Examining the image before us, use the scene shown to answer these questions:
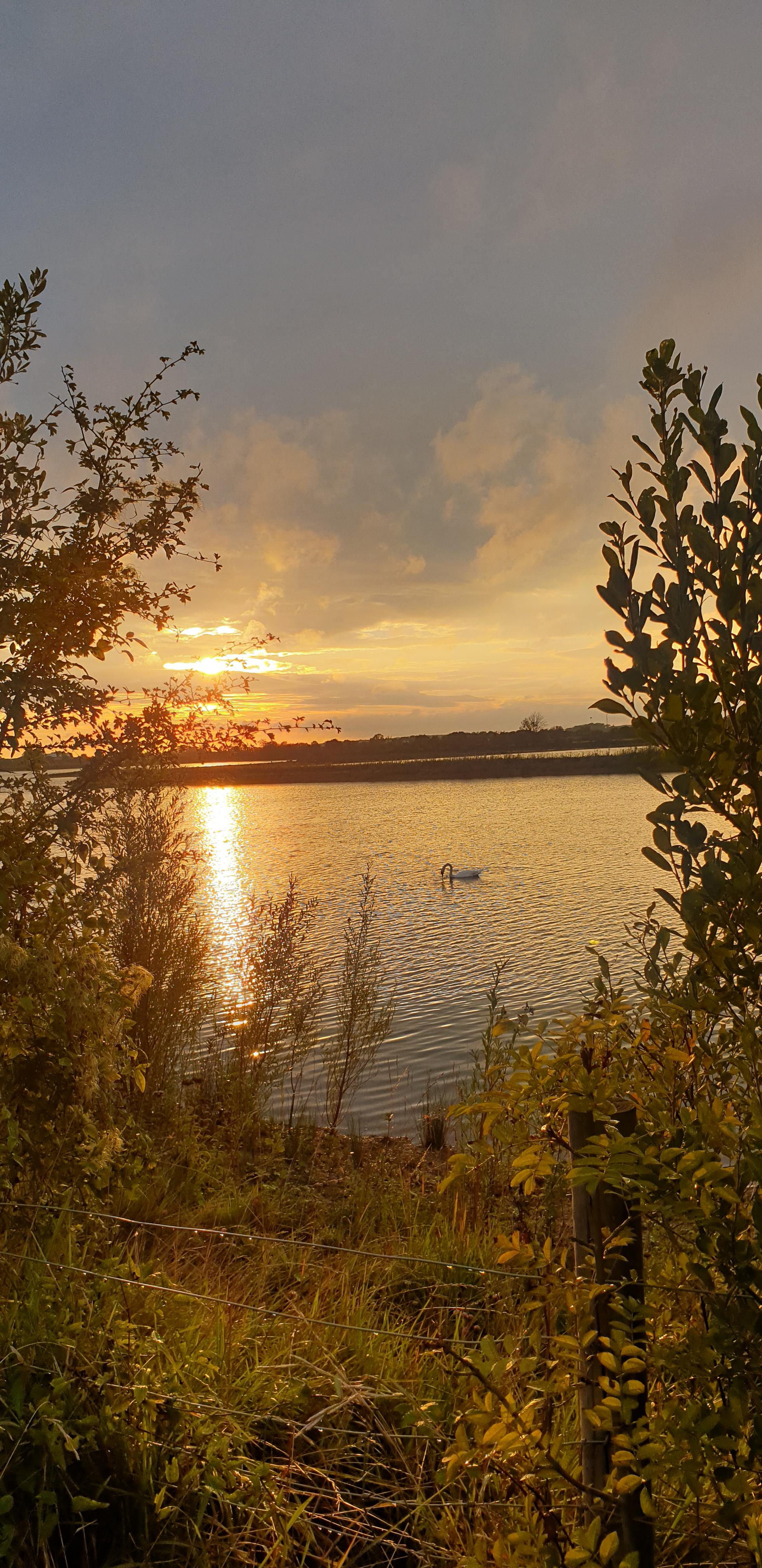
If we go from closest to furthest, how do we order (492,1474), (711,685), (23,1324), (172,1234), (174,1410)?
1. (711,685)
2. (492,1474)
3. (174,1410)
4. (23,1324)
5. (172,1234)

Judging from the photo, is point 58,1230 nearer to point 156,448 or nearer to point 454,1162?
point 454,1162

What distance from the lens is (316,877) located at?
943 inches

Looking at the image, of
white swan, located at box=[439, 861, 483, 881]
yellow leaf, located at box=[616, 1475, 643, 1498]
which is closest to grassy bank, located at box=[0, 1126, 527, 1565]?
yellow leaf, located at box=[616, 1475, 643, 1498]

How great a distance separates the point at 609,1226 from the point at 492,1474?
1027 mm

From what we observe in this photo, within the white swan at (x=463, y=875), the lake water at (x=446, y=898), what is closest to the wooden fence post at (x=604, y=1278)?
the lake water at (x=446, y=898)

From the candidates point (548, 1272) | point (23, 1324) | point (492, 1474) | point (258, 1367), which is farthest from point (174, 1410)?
point (548, 1272)

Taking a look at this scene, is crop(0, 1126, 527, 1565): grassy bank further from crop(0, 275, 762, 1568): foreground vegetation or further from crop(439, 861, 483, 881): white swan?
crop(439, 861, 483, 881): white swan

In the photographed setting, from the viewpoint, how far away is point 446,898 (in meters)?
20.9

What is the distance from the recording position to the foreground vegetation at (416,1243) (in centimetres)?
146

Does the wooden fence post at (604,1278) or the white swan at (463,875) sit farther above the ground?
the wooden fence post at (604,1278)

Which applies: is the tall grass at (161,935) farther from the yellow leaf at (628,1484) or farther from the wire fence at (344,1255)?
the yellow leaf at (628,1484)

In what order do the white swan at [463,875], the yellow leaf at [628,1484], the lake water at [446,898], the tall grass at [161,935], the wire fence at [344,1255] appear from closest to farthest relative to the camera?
the yellow leaf at [628,1484], the wire fence at [344,1255], the tall grass at [161,935], the lake water at [446,898], the white swan at [463,875]

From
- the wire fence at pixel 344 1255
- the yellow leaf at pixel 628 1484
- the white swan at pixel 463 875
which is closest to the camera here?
the yellow leaf at pixel 628 1484

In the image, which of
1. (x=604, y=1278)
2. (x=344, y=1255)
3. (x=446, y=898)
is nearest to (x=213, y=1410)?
(x=604, y=1278)
